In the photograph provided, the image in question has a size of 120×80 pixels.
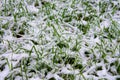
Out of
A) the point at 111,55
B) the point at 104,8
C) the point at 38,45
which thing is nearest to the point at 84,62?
the point at 111,55

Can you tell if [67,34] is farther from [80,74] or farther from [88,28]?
[80,74]

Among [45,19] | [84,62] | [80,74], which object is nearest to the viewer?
[80,74]

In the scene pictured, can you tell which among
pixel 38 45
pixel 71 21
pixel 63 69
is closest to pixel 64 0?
pixel 71 21

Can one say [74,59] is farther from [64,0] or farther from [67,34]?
[64,0]

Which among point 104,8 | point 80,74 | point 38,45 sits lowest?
point 80,74

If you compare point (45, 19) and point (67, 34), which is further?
point (45, 19)

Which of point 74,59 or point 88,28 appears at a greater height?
point 88,28

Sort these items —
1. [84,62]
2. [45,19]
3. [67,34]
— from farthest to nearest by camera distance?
1. [45,19]
2. [67,34]
3. [84,62]
